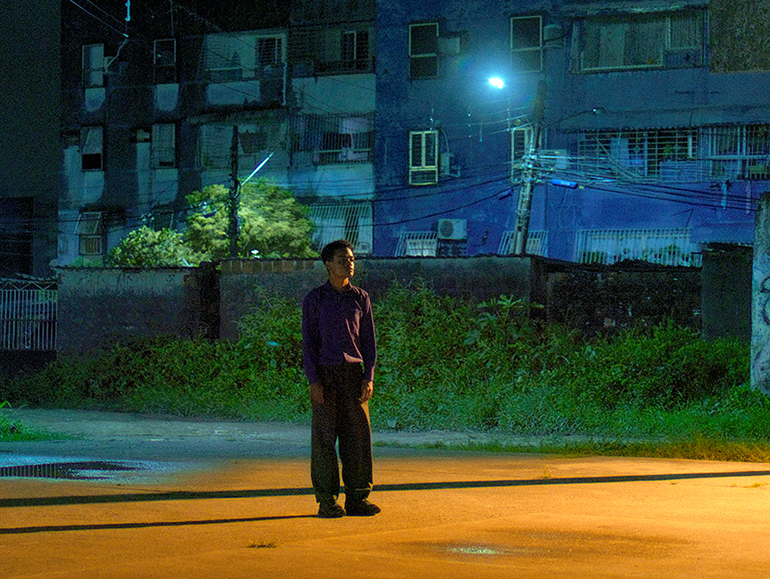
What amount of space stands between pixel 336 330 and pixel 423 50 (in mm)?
32665

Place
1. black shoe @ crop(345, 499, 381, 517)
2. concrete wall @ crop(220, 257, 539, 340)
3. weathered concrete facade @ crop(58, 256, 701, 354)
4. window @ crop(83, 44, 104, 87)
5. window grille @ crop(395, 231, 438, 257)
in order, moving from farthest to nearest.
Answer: window @ crop(83, 44, 104, 87)
window grille @ crop(395, 231, 438, 257)
weathered concrete facade @ crop(58, 256, 701, 354)
concrete wall @ crop(220, 257, 539, 340)
black shoe @ crop(345, 499, 381, 517)

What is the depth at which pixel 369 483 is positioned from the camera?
684cm

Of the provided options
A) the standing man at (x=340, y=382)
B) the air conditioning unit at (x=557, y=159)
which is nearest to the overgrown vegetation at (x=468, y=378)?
the standing man at (x=340, y=382)

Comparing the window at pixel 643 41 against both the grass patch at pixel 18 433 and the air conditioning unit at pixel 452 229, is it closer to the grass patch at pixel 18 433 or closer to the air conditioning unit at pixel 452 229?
the air conditioning unit at pixel 452 229

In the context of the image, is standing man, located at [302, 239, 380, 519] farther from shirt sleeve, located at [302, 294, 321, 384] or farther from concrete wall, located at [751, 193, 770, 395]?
concrete wall, located at [751, 193, 770, 395]

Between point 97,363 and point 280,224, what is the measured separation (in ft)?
54.0

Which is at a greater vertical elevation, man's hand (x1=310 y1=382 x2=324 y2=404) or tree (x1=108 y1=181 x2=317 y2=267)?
tree (x1=108 y1=181 x2=317 y2=267)

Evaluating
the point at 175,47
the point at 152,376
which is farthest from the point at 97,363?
the point at 175,47

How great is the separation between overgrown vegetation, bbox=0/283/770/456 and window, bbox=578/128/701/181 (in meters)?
17.6

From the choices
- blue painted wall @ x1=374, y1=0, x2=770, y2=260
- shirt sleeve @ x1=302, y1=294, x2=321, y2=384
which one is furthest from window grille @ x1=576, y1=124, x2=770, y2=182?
shirt sleeve @ x1=302, y1=294, x2=321, y2=384

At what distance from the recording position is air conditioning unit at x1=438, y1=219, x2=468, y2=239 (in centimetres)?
3759

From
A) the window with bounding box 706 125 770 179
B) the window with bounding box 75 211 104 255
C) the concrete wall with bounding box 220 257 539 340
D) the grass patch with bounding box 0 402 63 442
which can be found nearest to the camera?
the grass patch with bounding box 0 402 63 442

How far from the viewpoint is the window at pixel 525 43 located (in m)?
37.0

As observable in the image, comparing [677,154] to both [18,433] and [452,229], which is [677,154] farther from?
[18,433]
